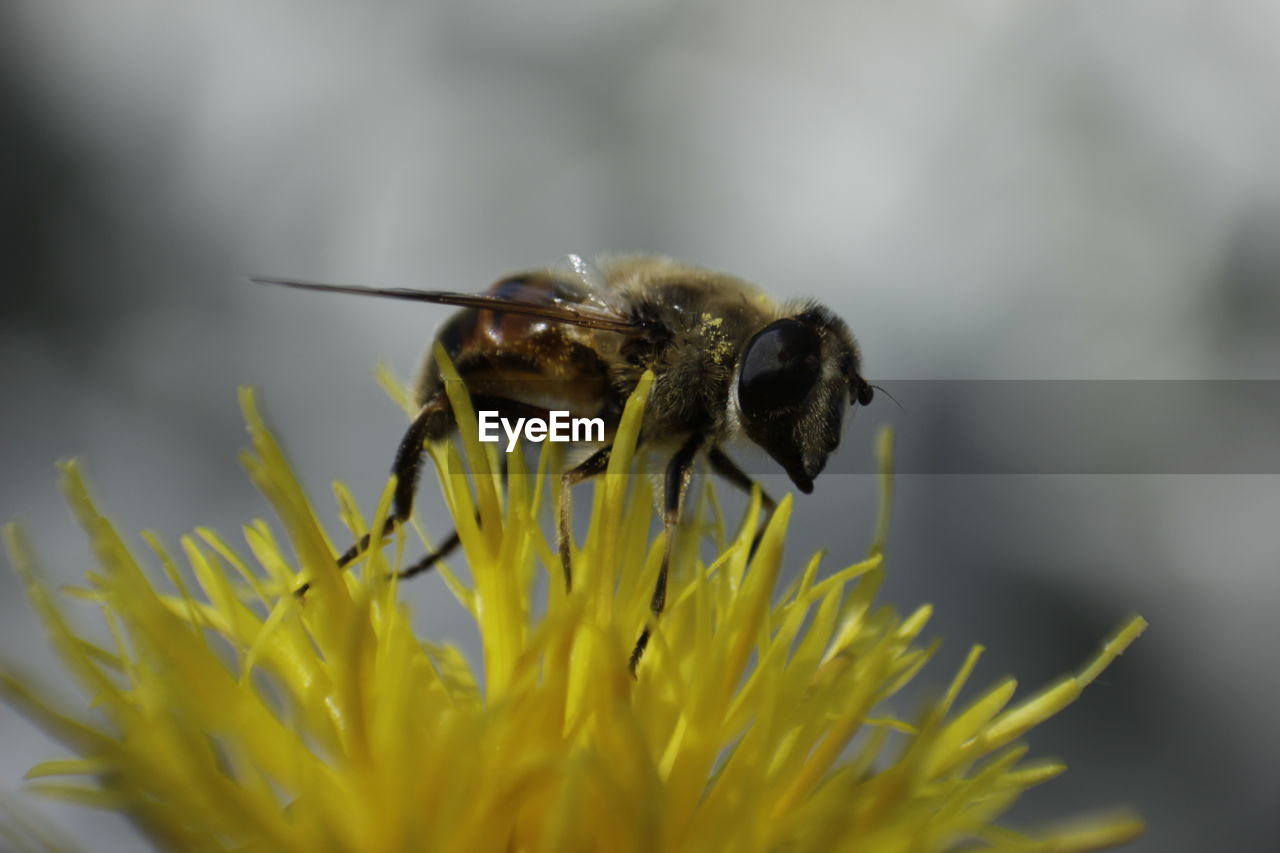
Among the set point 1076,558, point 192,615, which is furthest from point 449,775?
point 1076,558

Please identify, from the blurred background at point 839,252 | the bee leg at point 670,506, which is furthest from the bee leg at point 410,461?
the blurred background at point 839,252

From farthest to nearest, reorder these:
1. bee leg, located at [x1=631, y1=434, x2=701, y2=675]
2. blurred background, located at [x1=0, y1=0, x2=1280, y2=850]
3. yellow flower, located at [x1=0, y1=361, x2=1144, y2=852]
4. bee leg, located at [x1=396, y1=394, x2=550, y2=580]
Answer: blurred background, located at [x1=0, y1=0, x2=1280, y2=850]
bee leg, located at [x1=396, y1=394, x2=550, y2=580]
bee leg, located at [x1=631, y1=434, x2=701, y2=675]
yellow flower, located at [x1=0, y1=361, x2=1144, y2=852]

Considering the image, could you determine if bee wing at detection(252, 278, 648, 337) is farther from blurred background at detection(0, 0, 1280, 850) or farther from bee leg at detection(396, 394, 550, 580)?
blurred background at detection(0, 0, 1280, 850)

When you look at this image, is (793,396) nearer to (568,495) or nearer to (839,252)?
(568,495)

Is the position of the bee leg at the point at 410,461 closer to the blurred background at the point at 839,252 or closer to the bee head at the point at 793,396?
the bee head at the point at 793,396

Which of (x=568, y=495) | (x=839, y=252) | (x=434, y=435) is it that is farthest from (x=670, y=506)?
(x=839, y=252)

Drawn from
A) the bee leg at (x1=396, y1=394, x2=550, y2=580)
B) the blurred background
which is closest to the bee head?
the bee leg at (x1=396, y1=394, x2=550, y2=580)
